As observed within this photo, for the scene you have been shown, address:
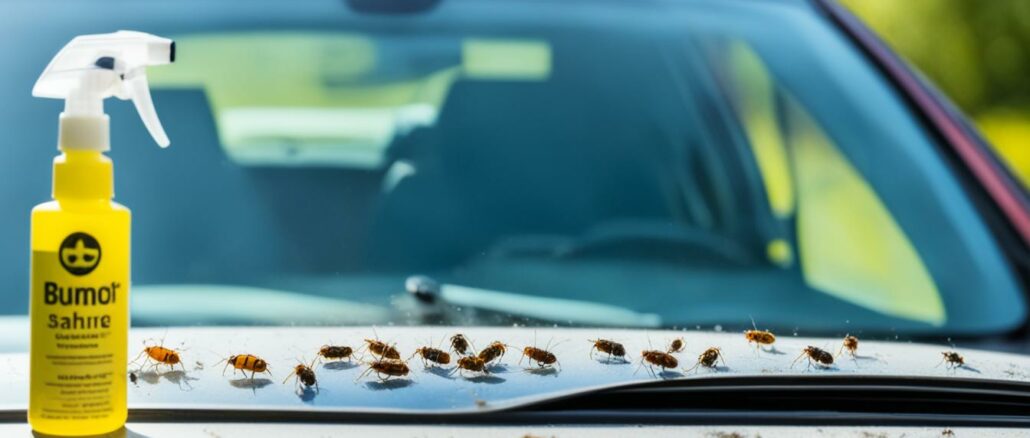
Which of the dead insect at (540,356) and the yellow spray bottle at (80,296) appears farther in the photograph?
the dead insect at (540,356)

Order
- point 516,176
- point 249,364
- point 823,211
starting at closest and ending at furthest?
point 249,364 < point 516,176 < point 823,211

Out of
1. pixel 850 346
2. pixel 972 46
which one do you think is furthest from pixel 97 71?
pixel 972 46

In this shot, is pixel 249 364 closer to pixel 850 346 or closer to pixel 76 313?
pixel 76 313

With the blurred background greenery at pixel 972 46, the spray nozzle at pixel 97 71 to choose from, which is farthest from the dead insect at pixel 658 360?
the blurred background greenery at pixel 972 46

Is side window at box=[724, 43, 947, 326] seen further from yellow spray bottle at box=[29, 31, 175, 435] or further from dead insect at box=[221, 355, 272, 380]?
yellow spray bottle at box=[29, 31, 175, 435]

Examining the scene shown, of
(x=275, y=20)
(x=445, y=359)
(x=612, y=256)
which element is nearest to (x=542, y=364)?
(x=445, y=359)

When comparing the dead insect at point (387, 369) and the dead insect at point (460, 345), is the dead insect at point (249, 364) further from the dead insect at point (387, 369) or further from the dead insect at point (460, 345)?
the dead insect at point (460, 345)

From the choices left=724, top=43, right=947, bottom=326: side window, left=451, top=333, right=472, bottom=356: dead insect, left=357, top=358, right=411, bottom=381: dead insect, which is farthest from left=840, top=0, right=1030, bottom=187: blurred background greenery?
left=357, top=358, right=411, bottom=381: dead insect
